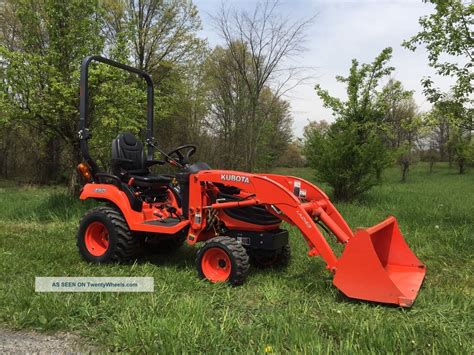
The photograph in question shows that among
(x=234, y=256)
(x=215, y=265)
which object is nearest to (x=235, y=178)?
(x=234, y=256)

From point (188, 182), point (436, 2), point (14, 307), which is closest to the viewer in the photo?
point (14, 307)

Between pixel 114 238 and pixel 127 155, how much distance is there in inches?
45.8

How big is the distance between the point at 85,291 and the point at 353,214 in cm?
657

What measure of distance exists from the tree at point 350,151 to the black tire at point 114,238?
809cm

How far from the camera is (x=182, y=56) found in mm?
21188

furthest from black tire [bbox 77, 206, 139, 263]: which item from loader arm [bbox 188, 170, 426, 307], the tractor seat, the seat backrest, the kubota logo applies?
the kubota logo

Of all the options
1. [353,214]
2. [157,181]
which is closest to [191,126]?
[353,214]

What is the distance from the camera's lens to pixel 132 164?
579 cm

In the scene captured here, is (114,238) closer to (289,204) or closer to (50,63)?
(289,204)

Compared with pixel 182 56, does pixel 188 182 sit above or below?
below

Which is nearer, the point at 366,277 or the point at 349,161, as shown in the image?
the point at 366,277

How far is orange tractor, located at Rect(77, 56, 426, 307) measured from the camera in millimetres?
3969

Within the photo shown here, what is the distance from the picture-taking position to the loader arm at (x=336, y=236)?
3.88 meters

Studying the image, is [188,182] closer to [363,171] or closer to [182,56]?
[363,171]
